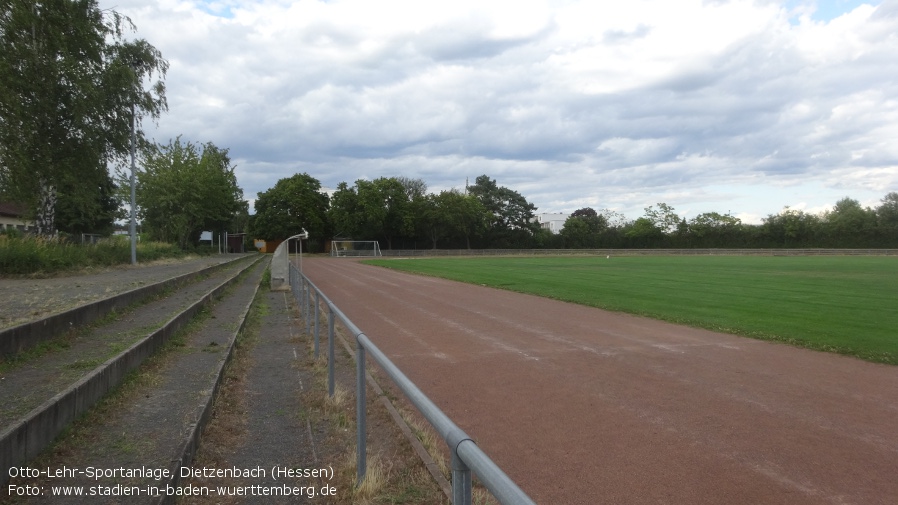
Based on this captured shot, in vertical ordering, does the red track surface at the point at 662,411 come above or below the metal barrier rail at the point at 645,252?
below

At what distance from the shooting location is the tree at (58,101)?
61.5 feet

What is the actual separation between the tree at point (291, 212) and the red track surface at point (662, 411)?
6486 cm

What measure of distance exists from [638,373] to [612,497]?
13.4 ft

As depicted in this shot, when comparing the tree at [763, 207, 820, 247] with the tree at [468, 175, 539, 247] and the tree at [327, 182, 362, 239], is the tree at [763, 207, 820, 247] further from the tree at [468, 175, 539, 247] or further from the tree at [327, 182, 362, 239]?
the tree at [327, 182, 362, 239]

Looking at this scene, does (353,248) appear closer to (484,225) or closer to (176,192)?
(484,225)

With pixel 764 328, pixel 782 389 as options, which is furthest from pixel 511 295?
pixel 782 389

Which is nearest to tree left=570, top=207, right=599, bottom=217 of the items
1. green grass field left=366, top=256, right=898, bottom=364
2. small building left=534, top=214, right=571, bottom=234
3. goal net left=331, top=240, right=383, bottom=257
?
small building left=534, top=214, right=571, bottom=234

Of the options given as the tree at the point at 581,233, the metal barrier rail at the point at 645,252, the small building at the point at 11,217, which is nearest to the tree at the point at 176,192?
the small building at the point at 11,217

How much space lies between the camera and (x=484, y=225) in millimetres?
82688

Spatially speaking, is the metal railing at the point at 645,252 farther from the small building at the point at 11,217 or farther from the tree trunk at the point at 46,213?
the tree trunk at the point at 46,213

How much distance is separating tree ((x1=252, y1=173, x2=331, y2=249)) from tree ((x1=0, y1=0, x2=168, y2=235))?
48.7 m

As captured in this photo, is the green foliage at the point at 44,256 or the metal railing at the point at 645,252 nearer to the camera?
the green foliage at the point at 44,256

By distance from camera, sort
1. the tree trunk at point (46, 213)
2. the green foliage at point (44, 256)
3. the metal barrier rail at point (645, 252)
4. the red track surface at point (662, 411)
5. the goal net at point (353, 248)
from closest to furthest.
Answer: the red track surface at point (662, 411) < the green foliage at point (44, 256) < the tree trunk at point (46, 213) < the metal barrier rail at point (645, 252) < the goal net at point (353, 248)

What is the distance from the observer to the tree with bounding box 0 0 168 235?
61.5 ft
